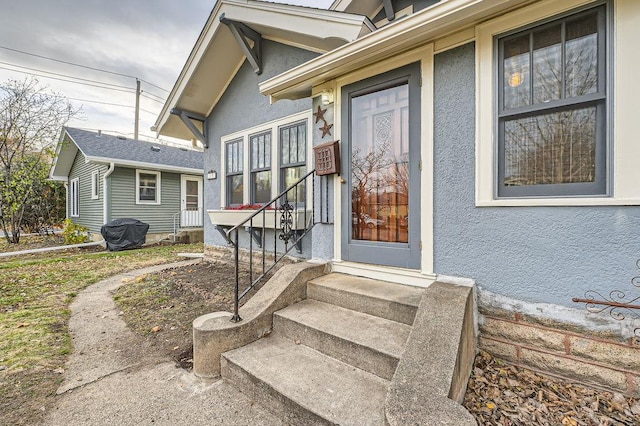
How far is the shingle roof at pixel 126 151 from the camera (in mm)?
10242

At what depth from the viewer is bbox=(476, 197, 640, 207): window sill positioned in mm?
1856

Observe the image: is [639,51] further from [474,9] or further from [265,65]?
[265,65]

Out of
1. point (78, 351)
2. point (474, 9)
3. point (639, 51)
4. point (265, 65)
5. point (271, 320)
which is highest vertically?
point (265, 65)

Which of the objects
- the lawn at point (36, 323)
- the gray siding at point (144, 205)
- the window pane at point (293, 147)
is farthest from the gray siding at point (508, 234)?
the gray siding at point (144, 205)

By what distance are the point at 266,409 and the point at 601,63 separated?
3.40 meters

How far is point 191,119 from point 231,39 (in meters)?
2.09

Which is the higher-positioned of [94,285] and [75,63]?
[75,63]

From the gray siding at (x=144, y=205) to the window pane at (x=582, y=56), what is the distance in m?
12.5

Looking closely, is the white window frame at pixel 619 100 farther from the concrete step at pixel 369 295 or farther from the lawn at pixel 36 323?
the lawn at pixel 36 323

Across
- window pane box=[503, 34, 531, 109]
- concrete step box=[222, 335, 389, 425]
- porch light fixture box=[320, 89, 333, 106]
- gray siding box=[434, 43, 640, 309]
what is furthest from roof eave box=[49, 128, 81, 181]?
window pane box=[503, 34, 531, 109]

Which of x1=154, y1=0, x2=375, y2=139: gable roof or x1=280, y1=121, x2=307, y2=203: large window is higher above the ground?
x1=154, y1=0, x2=375, y2=139: gable roof

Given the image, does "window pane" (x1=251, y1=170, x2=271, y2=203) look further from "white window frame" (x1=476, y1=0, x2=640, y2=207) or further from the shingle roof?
the shingle roof

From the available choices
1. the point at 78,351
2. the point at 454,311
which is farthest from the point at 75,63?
the point at 454,311

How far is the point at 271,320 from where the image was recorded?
2639 millimetres
